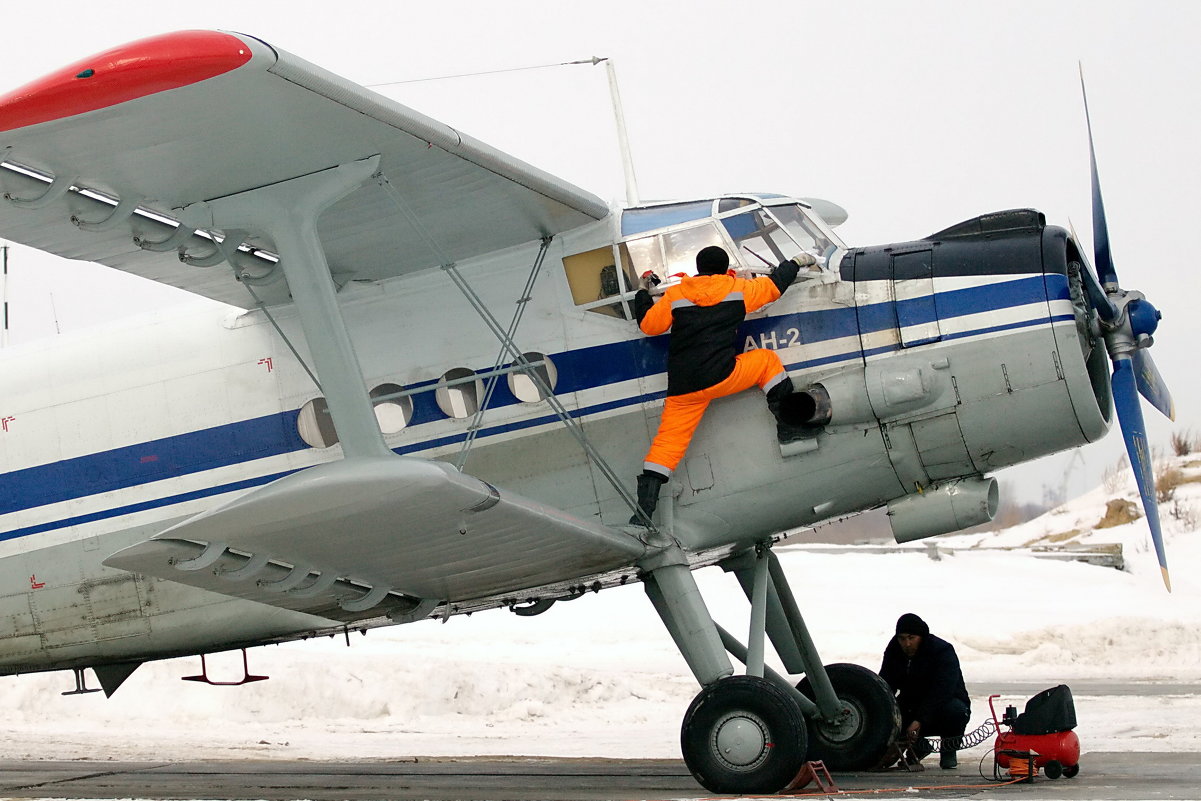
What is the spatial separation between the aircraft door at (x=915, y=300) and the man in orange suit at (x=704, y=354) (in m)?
0.68

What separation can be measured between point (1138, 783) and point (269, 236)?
608 cm

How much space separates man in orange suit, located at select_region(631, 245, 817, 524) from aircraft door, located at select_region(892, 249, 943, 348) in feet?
2.24

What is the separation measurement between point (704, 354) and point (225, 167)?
10.1 feet

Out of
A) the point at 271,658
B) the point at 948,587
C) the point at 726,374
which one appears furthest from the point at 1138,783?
the point at 948,587

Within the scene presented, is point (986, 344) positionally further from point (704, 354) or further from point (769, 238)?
point (704, 354)

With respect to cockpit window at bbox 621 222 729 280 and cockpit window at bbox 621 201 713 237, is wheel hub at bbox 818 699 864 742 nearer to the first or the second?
cockpit window at bbox 621 222 729 280

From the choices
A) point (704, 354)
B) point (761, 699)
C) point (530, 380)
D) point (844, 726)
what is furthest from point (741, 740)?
point (530, 380)

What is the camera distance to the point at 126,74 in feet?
19.3

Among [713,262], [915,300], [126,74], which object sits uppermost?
[126,74]

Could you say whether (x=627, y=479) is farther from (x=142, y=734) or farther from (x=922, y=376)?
(x=142, y=734)

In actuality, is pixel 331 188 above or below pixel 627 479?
above

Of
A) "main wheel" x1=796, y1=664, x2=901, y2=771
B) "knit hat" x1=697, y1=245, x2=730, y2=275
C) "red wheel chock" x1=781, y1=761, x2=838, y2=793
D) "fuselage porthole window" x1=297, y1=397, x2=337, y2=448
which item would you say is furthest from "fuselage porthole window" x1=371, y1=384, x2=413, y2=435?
"main wheel" x1=796, y1=664, x2=901, y2=771

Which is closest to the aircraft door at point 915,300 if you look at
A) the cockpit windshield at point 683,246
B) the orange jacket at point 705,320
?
the cockpit windshield at point 683,246

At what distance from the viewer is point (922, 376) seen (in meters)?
8.05
